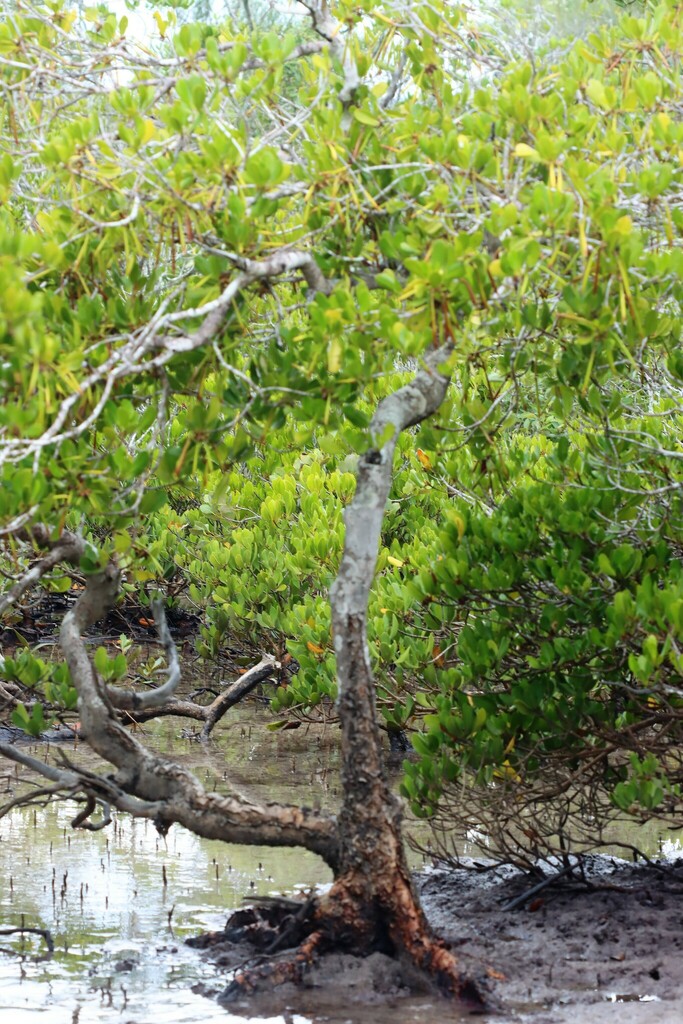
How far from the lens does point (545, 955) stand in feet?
15.1

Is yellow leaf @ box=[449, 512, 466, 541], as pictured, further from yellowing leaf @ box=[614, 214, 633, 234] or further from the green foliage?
yellowing leaf @ box=[614, 214, 633, 234]

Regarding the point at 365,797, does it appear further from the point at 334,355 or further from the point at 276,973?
the point at 334,355

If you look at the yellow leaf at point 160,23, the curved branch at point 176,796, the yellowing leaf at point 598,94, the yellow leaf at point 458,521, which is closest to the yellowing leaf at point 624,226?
the yellowing leaf at point 598,94

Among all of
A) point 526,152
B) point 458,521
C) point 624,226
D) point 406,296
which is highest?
point 526,152

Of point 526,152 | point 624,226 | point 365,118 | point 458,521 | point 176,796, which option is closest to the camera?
point 624,226

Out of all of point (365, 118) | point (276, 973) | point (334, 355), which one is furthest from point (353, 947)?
point (365, 118)

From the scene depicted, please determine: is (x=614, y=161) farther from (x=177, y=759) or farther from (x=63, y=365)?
(x=177, y=759)

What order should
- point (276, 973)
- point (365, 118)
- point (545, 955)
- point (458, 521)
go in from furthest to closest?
1. point (458, 521)
2. point (545, 955)
3. point (276, 973)
4. point (365, 118)

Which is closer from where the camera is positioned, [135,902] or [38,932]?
[38,932]

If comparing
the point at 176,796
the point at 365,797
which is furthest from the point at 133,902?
the point at 365,797

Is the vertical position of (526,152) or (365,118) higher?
(365,118)

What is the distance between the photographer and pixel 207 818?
445 cm

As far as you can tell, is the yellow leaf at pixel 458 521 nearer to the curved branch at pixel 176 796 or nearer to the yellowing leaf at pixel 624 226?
the curved branch at pixel 176 796

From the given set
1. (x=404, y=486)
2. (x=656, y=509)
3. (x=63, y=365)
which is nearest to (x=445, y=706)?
(x=656, y=509)
